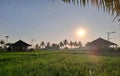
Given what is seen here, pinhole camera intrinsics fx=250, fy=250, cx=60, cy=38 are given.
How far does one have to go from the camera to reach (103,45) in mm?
65125

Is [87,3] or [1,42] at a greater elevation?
[1,42]

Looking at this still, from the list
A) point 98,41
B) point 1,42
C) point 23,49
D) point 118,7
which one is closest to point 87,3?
point 118,7

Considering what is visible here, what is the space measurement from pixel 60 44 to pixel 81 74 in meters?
139

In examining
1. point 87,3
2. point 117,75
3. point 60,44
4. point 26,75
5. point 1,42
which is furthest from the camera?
point 60,44

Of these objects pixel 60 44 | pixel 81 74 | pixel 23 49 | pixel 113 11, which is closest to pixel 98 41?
pixel 23 49

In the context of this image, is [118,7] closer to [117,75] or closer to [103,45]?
[117,75]

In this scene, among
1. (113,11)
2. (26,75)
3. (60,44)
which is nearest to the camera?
(113,11)

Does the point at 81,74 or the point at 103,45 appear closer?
the point at 81,74

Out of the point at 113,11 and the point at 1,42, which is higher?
the point at 1,42

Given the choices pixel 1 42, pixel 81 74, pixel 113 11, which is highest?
pixel 1 42

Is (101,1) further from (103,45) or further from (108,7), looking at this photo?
(103,45)

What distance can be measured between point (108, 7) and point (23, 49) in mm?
70094

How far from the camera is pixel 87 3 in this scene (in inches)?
123

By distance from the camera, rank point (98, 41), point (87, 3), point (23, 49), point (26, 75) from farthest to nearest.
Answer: point (23, 49), point (98, 41), point (26, 75), point (87, 3)
